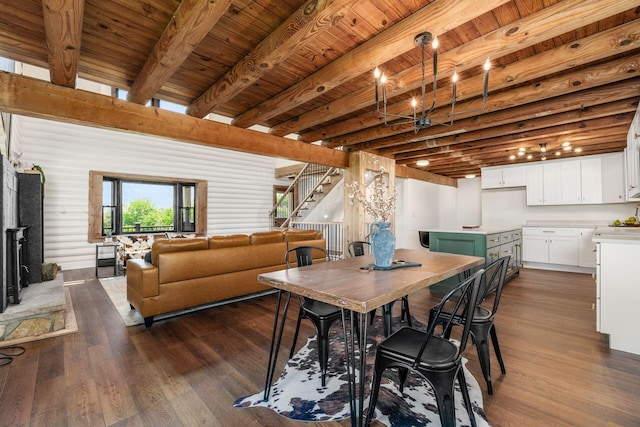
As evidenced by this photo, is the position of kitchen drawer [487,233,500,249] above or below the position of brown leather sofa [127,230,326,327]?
above

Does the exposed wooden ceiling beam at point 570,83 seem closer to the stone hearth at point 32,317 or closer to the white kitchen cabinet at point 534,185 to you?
the white kitchen cabinet at point 534,185

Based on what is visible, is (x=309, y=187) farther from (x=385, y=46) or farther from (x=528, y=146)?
(x=385, y=46)

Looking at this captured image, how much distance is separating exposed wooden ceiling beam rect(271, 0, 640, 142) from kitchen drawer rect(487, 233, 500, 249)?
2.25 metres

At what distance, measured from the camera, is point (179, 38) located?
6.68ft

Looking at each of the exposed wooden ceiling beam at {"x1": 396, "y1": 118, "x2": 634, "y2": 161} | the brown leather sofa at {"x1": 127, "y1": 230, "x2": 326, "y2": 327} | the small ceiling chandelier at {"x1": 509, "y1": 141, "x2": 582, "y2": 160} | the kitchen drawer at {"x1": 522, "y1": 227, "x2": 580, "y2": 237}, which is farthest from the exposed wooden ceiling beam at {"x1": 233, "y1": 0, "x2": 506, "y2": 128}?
the kitchen drawer at {"x1": 522, "y1": 227, "x2": 580, "y2": 237}

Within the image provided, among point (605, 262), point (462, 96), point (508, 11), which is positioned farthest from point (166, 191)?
point (605, 262)

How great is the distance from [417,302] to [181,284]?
3001 millimetres

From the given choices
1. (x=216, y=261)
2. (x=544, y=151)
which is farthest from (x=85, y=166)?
(x=544, y=151)

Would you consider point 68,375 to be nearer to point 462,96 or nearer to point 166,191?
point 462,96

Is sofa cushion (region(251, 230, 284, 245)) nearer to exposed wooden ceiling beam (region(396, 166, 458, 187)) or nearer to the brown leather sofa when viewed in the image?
the brown leather sofa

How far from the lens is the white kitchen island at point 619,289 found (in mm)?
2443

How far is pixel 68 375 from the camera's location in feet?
6.99

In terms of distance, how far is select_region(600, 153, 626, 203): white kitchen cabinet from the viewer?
5.48 metres

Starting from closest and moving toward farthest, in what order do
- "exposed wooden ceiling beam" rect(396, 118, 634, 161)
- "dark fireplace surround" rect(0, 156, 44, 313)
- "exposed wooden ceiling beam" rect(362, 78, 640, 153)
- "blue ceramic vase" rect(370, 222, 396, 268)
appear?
"blue ceramic vase" rect(370, 222, 396, 268), "dark fireplace surround" rect(0, 156, 44, 313), "exposed wooden ceiling beam" rect(362, 78, 640, 153), "exposed wooden ceiling beam" rect(396, 118, 634, 161)
